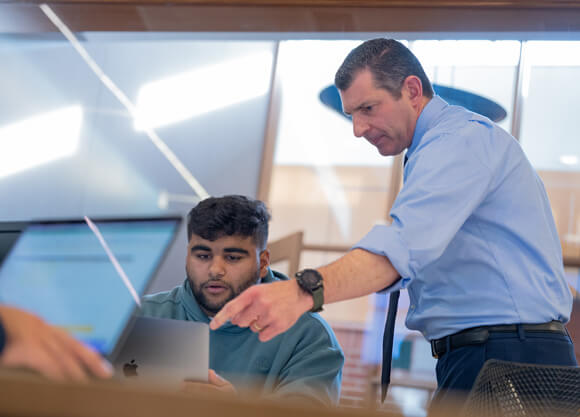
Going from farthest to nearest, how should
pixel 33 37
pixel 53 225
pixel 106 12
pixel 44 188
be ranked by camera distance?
1. pixel 44 188
2. pixel 33 37
3. pixel 106 12
4. pixel 53 225

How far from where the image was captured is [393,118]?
1396mm

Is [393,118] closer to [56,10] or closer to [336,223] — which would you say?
[56,10]

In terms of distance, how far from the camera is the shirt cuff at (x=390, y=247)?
94 centimetres

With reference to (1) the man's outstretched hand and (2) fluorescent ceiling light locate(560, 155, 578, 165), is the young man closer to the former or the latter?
(1) the man's outstretched hand

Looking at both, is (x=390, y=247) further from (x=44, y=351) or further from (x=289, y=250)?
(x=289, y=250)

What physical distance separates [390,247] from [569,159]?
3786 millimetres

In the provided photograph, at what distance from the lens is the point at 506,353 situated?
3.71 feet

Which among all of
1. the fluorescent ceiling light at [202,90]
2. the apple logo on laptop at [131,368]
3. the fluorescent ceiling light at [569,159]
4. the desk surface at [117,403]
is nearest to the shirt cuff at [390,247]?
the apple logo on laptop at [131,368]

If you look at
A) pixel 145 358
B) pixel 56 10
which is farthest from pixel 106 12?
pixel 145 358

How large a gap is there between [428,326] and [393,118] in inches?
17.6

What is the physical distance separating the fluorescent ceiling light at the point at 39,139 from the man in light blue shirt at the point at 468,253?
2259mm

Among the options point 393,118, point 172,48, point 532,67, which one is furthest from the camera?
point 172,48

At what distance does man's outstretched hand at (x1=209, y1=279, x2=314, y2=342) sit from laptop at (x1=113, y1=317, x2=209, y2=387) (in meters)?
0.26

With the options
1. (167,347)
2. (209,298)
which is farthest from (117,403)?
(209,298)
